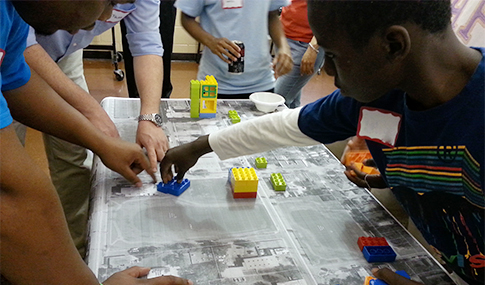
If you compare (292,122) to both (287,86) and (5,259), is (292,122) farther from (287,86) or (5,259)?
(287,86)

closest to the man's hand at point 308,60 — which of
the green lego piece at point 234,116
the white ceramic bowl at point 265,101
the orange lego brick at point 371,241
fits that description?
the white ceramic bowl at point 265,101

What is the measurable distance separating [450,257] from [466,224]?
127 mm

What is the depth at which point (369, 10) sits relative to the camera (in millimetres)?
542

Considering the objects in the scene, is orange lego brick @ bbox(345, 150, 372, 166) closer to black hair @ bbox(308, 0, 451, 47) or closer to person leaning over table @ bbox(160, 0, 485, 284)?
person leaning over table @ bbox(160, 0, 485, 284)

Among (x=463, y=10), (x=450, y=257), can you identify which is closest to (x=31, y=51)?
(x=450, y=257)

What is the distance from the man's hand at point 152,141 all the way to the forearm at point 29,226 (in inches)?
19.4

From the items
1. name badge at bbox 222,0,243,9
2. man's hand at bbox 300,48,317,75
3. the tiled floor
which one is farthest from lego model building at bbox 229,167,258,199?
the tiled floor

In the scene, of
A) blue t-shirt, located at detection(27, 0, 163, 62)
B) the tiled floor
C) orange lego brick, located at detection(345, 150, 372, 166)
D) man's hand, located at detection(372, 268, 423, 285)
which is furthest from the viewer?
the tiled floor

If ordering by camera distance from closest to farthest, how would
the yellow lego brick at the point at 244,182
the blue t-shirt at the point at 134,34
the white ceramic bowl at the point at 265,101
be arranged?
the yellow lego brick at the point at 244,182 → the blue t-shirt at the point at 134,34 → the white ceramic bowl at the point at 265,101

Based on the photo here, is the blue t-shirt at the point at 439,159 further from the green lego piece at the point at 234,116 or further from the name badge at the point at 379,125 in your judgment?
the green lego piece at the point at 234,116

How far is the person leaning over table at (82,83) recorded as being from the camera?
110 cm

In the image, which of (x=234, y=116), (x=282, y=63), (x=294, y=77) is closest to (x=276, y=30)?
(x=282, y=63)

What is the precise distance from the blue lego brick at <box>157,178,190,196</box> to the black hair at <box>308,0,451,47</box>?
58cm

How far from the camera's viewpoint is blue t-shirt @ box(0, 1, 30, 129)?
20.4 inches
